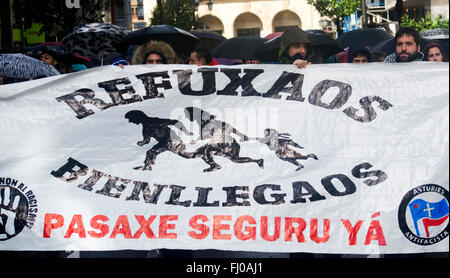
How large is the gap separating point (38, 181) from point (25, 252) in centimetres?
46

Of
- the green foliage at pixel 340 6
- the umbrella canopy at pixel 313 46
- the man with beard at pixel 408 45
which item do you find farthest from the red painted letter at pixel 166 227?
the green foliage at pixel 340 6

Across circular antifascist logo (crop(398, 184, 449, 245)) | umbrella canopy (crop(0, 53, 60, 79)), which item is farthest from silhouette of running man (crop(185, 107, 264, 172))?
umbrella canopy (crop(0, 53, 60, 79))

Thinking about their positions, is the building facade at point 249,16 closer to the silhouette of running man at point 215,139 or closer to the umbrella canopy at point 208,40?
the umbrella canopy at point 208,40

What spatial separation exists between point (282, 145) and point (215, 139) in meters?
0.45

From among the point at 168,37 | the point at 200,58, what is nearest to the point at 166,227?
the point at 200,58

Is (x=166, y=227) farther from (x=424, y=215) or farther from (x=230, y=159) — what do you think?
(x=424, y=215)

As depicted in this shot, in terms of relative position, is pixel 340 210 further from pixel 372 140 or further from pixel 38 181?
pixel 38 181

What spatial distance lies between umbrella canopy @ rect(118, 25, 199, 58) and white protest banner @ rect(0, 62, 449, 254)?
388cm

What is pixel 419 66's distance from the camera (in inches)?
172

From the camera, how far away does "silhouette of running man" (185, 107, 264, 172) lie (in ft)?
14.3

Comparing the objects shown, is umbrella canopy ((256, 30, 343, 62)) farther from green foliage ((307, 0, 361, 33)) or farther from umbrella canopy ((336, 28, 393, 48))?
green foliage ((307, 0, 361, 33))

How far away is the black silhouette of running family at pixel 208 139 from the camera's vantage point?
171 inches

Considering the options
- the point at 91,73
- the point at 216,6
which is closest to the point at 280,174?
the point at 91,73

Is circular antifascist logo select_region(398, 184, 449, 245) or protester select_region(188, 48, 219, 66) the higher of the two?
protester select_region(188, 48, 219, 66)
